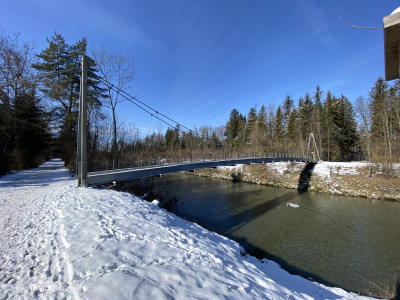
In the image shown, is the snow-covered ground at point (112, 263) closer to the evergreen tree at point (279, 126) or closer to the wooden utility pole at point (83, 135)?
the wooden utility pole at point (83, 135)

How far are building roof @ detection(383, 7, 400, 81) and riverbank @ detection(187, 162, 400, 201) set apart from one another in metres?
23.3

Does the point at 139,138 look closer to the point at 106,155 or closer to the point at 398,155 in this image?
the point at 106,155

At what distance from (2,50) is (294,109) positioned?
1795 inches

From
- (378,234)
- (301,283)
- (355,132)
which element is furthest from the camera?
(355,132)

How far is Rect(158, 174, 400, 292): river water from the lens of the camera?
678cm

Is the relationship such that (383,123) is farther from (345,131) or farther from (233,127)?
(233,127)

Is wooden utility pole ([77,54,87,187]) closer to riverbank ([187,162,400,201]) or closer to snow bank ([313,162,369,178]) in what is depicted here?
riverbank ([187,162,400,201])

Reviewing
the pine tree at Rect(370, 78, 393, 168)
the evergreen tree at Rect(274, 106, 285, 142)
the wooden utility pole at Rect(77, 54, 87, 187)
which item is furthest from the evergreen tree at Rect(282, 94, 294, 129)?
the wooden utility pole at Rect(77, 54, 87, 187)

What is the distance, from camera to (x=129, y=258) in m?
3.11

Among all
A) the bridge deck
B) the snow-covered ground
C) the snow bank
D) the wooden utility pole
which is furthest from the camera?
the snow bank

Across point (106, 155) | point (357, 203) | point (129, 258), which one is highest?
point (106, 155)

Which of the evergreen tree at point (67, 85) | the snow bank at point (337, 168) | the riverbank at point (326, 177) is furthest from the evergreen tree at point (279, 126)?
the evergreen tree at point (67, 85)

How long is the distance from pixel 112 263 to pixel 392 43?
413 cm

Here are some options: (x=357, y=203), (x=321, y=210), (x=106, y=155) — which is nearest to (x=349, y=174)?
(x=357, y=203)
